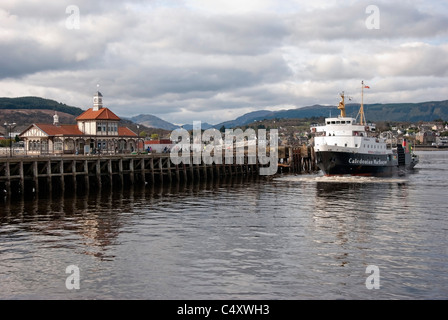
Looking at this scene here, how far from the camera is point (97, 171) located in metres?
51.8

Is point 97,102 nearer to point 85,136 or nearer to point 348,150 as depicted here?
point 85,136

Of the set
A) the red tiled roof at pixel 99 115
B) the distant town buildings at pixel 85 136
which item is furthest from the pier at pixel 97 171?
the red tiled roof at pixel 99 115

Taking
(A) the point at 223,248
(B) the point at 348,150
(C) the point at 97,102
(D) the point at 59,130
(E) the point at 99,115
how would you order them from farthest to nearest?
(C) the point at 97,102 < (E) the point at 99,115 < (D) the point at 59,130 < (B) the point at 348,150 < (A) the point at 223,248

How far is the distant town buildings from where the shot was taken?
70562mm

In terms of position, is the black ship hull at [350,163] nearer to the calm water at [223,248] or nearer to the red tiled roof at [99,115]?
the calm water at [223,248]

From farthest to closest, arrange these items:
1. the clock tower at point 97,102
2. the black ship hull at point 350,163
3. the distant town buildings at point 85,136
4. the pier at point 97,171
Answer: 1. the clock tower at point 97,102
2. the distant town buildings at point 85,136
3. the black ship hull at point 350,163
4. the pier at point 97,171

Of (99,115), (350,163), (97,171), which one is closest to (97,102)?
(99,115)

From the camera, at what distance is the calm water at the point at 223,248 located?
17.8 meters

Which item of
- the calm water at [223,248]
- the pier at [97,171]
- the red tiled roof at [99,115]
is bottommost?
the calm water at [223,248]

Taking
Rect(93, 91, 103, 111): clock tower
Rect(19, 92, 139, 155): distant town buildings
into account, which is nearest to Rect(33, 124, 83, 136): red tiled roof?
Rect(19, 92, 139, 155): distant town buildings

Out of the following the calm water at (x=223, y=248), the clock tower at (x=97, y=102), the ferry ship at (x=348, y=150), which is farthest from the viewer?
the clock tower at (x=97, y=102)

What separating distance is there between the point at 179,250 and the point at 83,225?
9.50m

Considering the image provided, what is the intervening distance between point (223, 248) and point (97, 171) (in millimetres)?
31836
